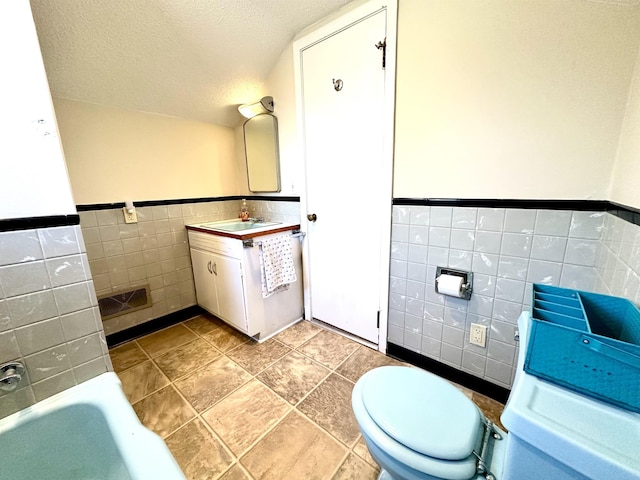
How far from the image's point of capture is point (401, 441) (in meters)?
0.72

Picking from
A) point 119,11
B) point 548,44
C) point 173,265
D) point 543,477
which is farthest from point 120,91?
point 543,477

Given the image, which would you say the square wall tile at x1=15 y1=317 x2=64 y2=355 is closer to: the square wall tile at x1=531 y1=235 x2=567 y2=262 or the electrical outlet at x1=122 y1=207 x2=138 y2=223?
the electrical outlet at x1=122 y1=207 x2=138 y2=223

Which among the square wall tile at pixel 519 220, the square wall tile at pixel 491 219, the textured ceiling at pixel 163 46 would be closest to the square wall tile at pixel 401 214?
the square wall tile at pixel 491 219

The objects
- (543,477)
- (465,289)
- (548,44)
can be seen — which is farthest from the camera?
(465,289)

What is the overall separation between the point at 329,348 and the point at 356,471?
2.62 feet

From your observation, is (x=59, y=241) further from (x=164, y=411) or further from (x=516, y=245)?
(x=516, y=245)

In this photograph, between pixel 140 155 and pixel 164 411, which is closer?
pixel 164 411

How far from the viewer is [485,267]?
1.26 metres

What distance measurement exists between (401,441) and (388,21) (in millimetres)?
1859

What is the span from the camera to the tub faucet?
83 cm

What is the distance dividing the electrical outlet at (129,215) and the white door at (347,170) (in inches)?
52.7

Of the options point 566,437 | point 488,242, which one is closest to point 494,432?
point 566,437

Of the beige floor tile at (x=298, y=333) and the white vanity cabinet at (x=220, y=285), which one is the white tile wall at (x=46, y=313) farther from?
the beige floor tile at (x=298, y=333)

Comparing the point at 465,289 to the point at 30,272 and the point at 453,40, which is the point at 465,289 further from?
the point at 30,272
